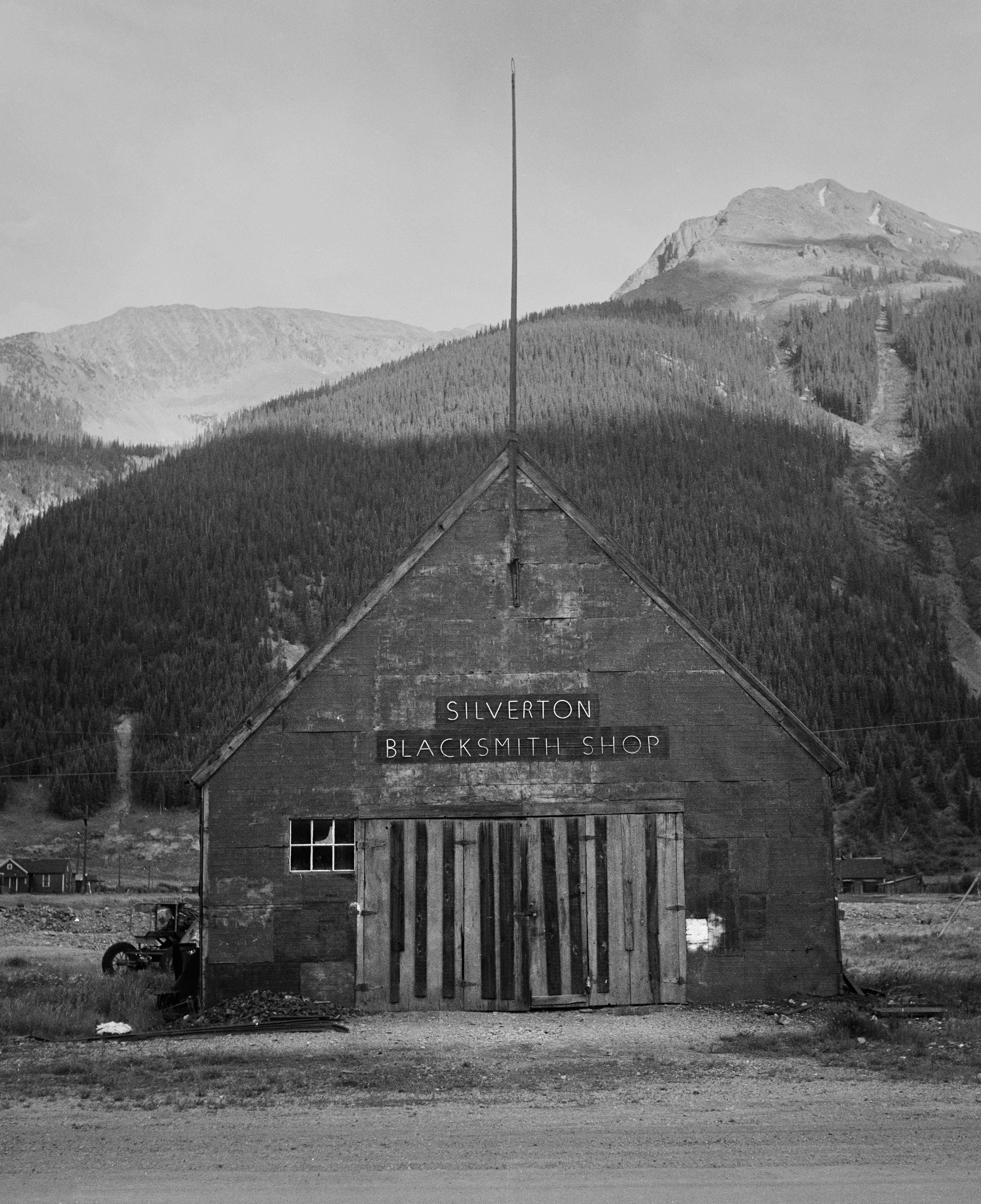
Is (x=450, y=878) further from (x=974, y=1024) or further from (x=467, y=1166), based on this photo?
(x=467, y=1166)

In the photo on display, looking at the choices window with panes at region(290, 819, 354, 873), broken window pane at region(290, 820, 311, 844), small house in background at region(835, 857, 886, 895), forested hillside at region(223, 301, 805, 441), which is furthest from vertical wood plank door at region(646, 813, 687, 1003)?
forested hillside at region(223, 301, 805, 441)

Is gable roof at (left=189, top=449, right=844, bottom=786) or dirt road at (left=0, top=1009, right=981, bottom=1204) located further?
gable roof at (left=189, top=449, right=844, bottom=786)

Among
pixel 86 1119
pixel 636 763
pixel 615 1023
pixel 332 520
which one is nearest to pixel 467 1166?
pixel 86 1119

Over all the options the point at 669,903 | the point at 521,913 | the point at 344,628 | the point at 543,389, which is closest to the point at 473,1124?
the point at 521,913

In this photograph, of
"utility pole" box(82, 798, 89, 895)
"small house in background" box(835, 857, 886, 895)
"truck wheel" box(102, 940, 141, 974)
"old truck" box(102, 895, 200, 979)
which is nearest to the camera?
"old truck" box(102, 895, 200, 979)

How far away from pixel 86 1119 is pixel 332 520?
11888 centimetres

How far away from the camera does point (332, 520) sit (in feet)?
424

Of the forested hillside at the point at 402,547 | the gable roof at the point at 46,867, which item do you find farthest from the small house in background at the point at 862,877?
the gable roof at the point at 46,867

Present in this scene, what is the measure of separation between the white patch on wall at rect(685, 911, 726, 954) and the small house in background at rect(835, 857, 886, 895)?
56.1 meters

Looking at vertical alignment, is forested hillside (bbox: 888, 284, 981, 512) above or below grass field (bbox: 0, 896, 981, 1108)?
above

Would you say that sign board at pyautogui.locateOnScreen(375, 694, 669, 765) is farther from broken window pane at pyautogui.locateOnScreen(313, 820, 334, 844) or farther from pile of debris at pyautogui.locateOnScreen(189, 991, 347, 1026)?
pile of debris at pyautogui.locateOnScreen(189, 991, 347, 1026)

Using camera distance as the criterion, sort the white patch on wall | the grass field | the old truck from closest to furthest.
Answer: the grass field < the white patch on wall < the old truck

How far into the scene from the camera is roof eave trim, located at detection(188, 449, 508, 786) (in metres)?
18.8

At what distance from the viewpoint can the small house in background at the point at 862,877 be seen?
7212cm
